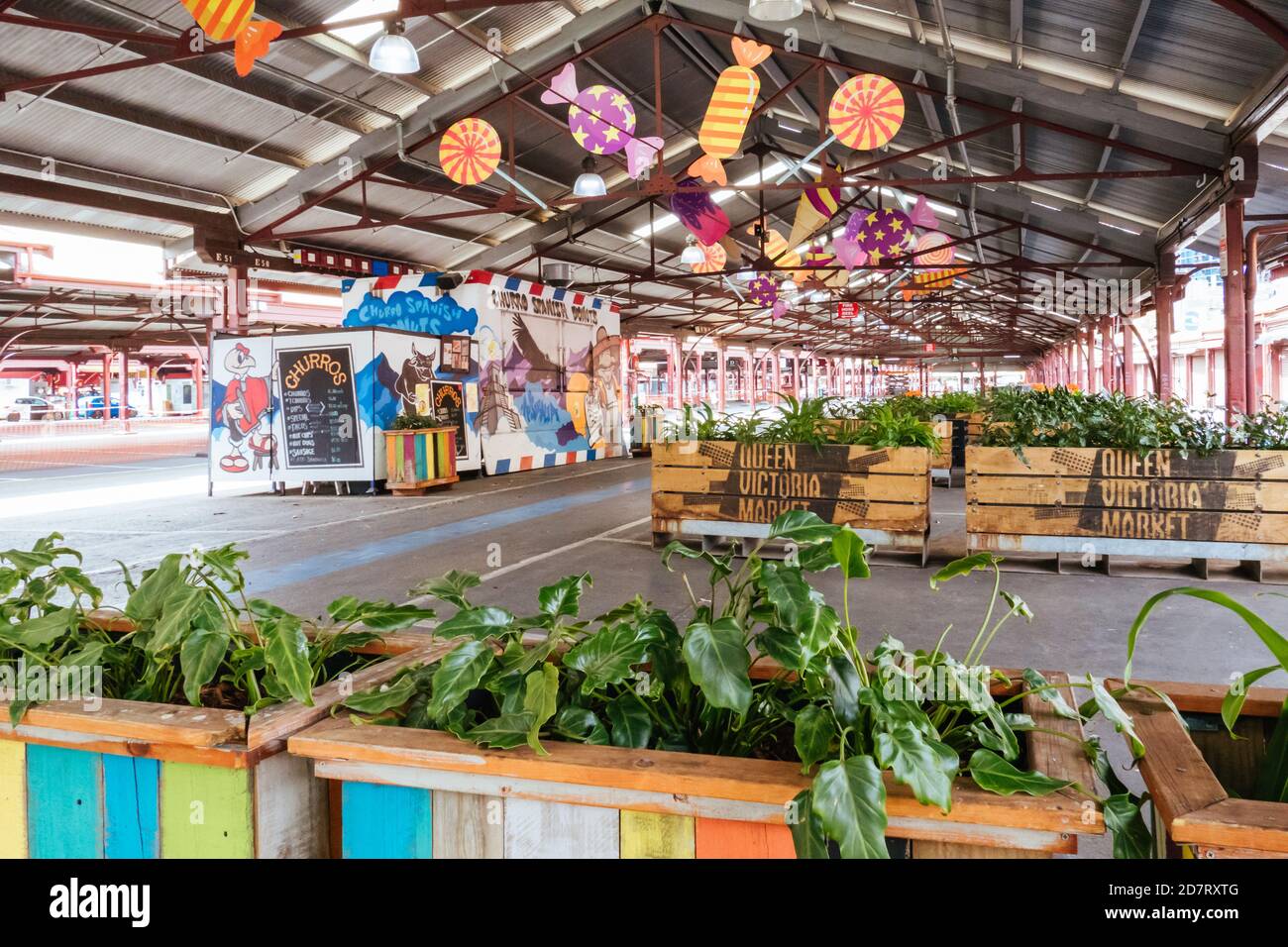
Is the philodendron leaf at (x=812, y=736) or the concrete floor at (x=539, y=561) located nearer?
the philodendron leaf at (x=812, y=736)

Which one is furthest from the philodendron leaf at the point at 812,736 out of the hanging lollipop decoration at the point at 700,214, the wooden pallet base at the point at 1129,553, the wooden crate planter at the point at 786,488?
the hanging lollipop decoration at the point at 700,214

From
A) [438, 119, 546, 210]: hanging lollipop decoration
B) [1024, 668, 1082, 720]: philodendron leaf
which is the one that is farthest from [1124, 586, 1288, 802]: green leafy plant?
[438, 119, 546, 210]: hanging lollipop decoration

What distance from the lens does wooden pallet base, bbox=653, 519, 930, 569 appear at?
6.57m

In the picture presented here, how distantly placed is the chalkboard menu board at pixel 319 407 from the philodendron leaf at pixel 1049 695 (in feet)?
36.9

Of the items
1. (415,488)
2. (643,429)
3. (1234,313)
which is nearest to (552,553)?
(415,488)

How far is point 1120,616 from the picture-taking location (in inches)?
197

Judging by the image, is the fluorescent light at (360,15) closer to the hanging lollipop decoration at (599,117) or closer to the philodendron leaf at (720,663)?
the hanging lollipop decoration at (599,117)

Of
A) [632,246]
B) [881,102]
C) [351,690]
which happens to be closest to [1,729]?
[351,690]

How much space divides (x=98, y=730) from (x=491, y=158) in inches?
382

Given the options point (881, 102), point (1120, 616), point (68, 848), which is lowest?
point (1120, 616)

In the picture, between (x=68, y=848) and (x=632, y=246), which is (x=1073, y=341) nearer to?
(x=632, y=246)

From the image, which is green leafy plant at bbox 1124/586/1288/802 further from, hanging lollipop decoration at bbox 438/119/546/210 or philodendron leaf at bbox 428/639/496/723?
hanging lollipop decoration at bbox 438/119/546/210

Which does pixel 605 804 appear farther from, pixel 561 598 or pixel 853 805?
pixel 561 598

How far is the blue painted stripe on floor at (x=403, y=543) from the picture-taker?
6469mm
